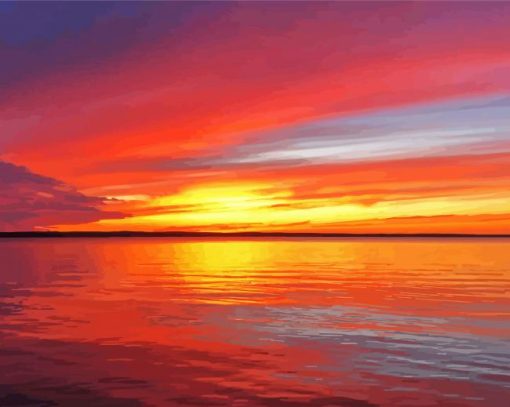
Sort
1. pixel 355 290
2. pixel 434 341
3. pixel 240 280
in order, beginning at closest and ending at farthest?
pixel 434 341
pixel 355 290
pixel 240 280

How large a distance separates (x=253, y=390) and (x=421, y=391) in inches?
189

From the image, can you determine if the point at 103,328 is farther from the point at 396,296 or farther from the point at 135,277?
the point at 135,277

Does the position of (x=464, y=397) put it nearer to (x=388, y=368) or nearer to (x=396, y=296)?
(x=388, y=368)

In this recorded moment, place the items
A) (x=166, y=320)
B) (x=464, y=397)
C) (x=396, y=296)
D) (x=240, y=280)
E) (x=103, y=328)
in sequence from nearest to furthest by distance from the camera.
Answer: (x=464, y=397)
(x=103, y=328)
(x=166, y=320)
(x=396, y=296)
(x=240, y=280)

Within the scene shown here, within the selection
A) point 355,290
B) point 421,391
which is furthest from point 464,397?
point 355,290

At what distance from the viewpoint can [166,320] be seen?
3434 centimetres

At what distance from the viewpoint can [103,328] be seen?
3127cm

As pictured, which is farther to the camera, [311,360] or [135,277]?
[135,277]

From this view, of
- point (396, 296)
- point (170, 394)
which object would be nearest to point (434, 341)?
point (170, 394)

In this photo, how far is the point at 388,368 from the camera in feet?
73.6

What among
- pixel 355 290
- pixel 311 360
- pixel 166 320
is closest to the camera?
pixel 311 360

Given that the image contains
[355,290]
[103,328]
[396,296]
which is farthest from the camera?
[355,290]

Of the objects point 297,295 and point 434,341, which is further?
point 297,295

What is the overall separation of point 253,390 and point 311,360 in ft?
16.1
